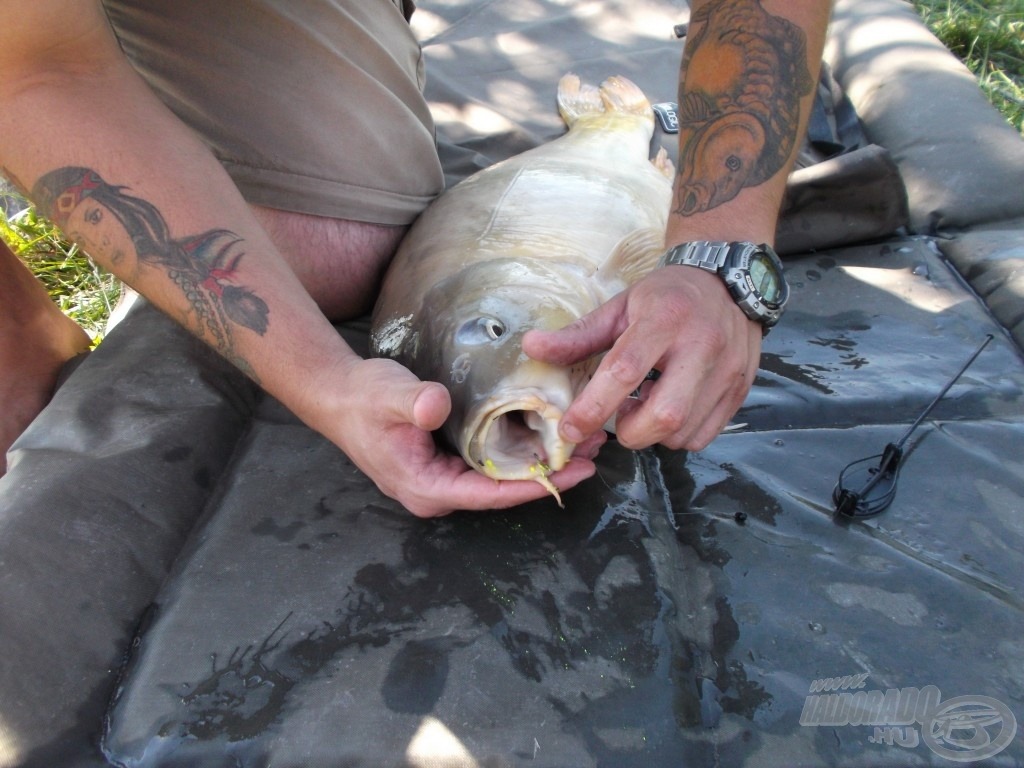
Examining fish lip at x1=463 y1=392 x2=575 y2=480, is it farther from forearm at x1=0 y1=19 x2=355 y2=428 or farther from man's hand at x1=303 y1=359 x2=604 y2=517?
forearm at x1=0 y1=19 x2=355 y2=428

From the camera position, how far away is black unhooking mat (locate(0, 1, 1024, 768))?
59.9 inches

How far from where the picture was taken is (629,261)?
88.0 inches

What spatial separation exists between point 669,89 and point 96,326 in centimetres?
284

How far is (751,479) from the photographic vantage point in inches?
79.6

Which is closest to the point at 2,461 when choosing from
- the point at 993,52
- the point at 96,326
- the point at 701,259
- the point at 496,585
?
the point at 96,326

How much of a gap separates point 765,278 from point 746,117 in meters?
0.47

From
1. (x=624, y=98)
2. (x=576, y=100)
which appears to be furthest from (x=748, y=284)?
(x=576, y=100)

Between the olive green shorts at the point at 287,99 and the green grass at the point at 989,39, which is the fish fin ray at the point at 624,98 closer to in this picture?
the olive green shorts at the point at 287,99

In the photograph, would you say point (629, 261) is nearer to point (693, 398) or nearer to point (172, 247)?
point (693, 398)

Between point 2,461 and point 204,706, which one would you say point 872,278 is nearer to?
point 204,706

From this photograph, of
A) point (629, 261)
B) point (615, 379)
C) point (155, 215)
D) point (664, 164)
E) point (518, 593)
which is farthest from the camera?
point (664, 164)

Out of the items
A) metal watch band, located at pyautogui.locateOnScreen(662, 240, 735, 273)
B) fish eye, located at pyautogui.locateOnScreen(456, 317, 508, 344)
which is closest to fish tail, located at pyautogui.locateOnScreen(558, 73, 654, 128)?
metal watch band, located at pyautogui.locateOnScreen(662, 240, 735, 273)

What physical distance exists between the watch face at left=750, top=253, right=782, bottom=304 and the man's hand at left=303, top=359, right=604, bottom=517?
50 cm

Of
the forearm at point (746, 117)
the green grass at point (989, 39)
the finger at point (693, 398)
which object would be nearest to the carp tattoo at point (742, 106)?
the forearm at point (746, 117)
